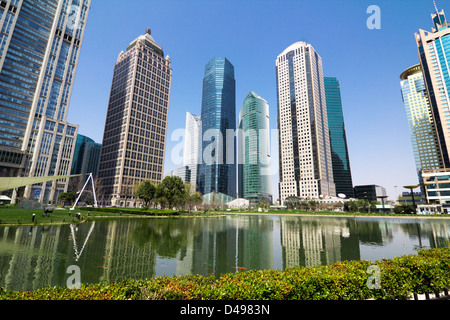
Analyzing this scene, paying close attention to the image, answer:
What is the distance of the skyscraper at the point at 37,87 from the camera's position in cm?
9356

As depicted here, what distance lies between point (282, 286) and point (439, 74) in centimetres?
16968

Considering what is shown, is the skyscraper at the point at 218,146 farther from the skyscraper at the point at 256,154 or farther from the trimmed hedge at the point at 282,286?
the trimmed hedge at the point at 282,286

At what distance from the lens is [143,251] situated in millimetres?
15273

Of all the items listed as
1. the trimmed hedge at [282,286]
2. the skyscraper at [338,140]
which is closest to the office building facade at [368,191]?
the skyscraper at [338,140]

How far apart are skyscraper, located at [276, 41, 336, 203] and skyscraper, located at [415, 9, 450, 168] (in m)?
60.0

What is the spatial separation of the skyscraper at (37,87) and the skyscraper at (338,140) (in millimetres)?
188903

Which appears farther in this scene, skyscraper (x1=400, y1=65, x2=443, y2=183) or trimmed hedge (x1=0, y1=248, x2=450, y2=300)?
skyscraper (x1=400, y1=65, x2=443, y2=183)

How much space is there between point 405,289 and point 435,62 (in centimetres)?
16916

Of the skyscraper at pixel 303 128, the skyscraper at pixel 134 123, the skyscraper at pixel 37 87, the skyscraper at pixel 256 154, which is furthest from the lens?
the skyscraper at pixel 256 154

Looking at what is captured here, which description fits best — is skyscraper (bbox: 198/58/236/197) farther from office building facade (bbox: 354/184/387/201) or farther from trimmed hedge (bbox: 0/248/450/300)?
trimmed hedge (bbox: 0/248/450/300)

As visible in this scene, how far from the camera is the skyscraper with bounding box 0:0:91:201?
3684 inches

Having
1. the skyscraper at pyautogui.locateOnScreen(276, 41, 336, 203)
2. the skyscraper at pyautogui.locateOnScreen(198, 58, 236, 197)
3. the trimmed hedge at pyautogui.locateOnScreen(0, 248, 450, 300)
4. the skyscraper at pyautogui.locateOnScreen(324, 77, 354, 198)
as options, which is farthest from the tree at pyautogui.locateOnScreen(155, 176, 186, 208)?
the skyscraper at pyautogui.locateOnScreen(324, 77, 354, 198)
